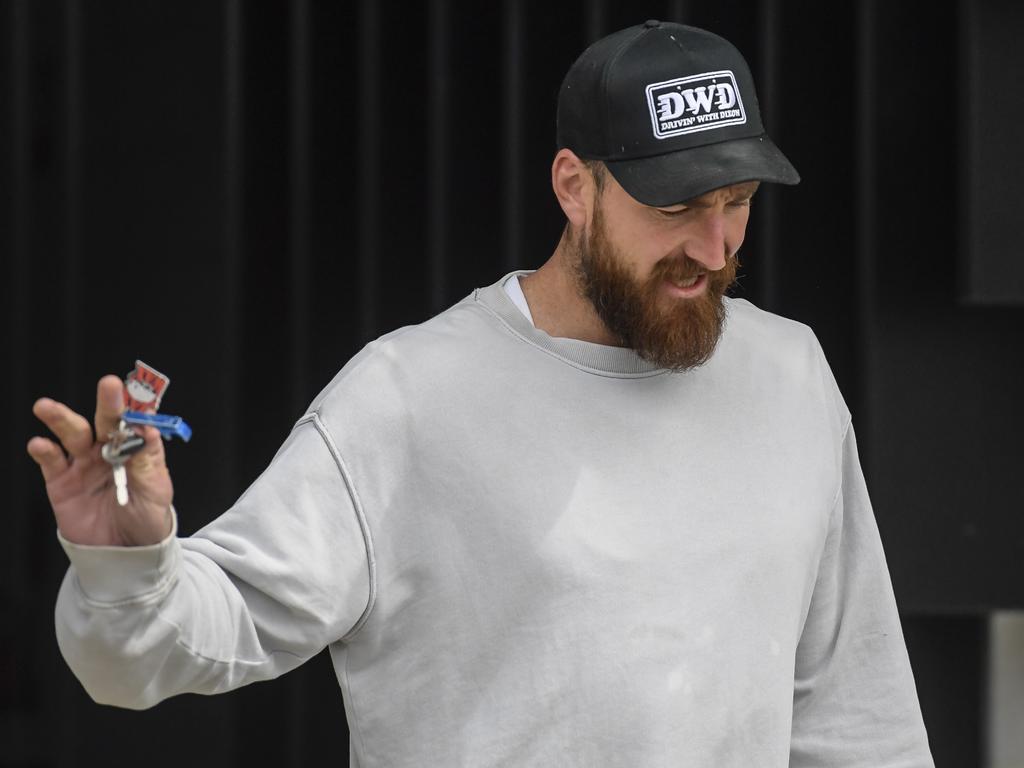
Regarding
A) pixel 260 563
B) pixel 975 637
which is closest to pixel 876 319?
pixel 975 637

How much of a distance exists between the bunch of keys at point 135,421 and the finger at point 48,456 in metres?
0.05

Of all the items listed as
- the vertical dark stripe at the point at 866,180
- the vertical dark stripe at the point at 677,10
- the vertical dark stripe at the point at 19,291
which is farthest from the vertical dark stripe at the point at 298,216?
the vertical dark stripe at the point at 866,180

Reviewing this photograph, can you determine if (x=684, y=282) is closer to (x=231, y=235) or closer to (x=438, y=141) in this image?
(x=438, y=141)

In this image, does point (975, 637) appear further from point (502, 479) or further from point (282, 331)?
point (502, 479)

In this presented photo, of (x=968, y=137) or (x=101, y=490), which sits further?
(x=968, y=137)

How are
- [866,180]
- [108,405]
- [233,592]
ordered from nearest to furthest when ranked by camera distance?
1. [108,405]
2. [233,592]
3. [866,180]

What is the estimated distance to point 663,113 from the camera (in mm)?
2125

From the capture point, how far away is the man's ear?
222 cm

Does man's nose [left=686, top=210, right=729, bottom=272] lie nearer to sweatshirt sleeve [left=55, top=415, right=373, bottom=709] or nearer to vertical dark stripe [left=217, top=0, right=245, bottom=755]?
sweatshirt sleeve [left=55, top=415, right=373, bottom=709]

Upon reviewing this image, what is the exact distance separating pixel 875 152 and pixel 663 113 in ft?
5.18

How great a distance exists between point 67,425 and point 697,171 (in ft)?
2.93

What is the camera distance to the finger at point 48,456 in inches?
63.4

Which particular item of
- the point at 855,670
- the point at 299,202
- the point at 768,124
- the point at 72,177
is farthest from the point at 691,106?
the point at 72,177

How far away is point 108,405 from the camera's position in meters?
1.61
